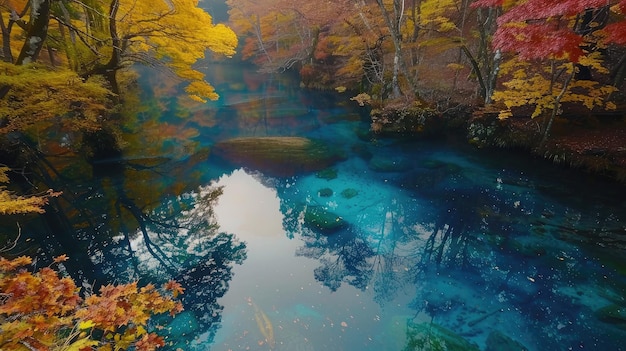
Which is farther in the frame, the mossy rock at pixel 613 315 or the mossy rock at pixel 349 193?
the mossy rock at pixel 349 193

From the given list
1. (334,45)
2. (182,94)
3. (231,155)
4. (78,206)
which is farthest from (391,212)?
(182,94)

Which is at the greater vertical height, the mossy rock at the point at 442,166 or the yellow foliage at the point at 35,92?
the yellow foliage at the point at 35,92

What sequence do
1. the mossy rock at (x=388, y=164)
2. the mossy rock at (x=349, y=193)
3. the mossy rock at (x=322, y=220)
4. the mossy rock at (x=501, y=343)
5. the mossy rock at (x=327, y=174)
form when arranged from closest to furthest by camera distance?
the mossy rock at (x=501, y=343)
the mossy rock at (x=322, y=220)
the mossy rock at (x=349, y=193)
the mossy rock at (x=327, y=174)
the mossy rock at (x=388, y=164)

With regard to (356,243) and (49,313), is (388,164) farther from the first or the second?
(49,313)

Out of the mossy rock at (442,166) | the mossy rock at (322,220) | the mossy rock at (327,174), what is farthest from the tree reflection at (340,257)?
the mossy rock at (442,166)

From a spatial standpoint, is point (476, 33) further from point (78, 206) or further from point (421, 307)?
point (78, 206)

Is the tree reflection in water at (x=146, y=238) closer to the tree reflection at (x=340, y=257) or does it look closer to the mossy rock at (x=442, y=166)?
the tree reflection at (x=340, y=257)
